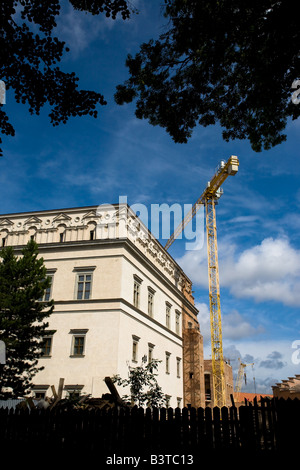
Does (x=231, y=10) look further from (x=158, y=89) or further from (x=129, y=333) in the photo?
(x=129, y=333)

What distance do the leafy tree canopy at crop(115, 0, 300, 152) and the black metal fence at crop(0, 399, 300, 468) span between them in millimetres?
8220

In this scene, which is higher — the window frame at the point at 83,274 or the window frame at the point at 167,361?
the window frame at the point at 83,274

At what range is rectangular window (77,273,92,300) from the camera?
27.0m

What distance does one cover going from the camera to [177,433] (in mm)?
7996

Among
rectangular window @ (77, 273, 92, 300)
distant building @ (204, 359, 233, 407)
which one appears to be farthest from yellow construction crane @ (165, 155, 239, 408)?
rectangular window @ (77, 273, 92, 300)

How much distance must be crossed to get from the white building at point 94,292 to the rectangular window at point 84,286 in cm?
7

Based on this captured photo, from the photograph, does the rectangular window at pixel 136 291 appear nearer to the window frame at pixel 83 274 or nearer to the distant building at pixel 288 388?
the window frame at pixel 83 274

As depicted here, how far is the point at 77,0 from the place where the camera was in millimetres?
9133

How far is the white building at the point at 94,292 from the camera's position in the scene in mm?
24781


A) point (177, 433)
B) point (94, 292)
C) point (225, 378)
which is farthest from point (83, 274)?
point (225, 378)

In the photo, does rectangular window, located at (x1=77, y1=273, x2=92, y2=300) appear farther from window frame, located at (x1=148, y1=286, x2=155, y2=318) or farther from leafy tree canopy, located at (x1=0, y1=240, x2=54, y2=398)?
window frame, located at (x1=148, y1=286, x2=155, y2=318)

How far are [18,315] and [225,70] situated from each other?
659 inches
